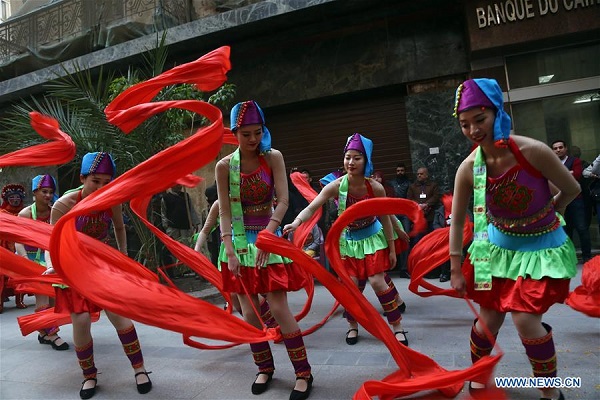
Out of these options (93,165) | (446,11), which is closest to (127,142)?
(93,165)

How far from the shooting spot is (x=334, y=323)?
5027 millimetres

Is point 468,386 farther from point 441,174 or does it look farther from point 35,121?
point 441,174

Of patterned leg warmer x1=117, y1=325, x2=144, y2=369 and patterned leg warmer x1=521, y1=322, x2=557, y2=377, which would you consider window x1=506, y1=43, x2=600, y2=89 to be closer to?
patterned leg warmer x1=521, y1=322, x2=557, y2=377

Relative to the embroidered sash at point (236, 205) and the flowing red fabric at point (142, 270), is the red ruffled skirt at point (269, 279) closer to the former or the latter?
the embroidered sash at point (236, 205)

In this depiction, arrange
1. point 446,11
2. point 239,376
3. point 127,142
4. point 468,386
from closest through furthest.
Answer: point 468,386 → point 239,376 → point 127,142 → point 446,11

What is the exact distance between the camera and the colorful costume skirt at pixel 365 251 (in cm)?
422

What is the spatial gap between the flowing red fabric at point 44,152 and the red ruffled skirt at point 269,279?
6.61 feet

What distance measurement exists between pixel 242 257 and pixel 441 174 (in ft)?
21.7

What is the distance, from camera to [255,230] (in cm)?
336

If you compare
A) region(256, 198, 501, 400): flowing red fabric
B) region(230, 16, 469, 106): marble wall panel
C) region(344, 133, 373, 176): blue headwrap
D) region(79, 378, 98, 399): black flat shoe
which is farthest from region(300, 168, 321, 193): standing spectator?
region(79, 378, 98, 399): black flat shoe

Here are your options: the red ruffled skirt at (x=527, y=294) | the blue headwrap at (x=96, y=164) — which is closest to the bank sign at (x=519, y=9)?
the red ruffled skirt at (x=527, y=294)

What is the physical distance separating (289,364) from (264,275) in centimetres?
99

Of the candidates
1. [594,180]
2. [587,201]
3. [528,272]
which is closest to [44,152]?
[528,272]

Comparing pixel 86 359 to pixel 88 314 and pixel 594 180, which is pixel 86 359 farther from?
pixel 594 180
